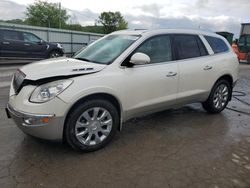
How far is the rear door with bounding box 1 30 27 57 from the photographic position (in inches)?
474

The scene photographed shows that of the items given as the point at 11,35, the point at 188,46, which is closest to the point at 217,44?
the point at 188,46

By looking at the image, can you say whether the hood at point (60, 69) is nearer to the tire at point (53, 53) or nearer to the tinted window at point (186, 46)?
the tinted window at point (186, 46)

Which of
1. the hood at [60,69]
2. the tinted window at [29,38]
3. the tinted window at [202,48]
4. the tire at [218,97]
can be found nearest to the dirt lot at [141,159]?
the tire at [218,97]

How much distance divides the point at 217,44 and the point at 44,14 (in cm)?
5222

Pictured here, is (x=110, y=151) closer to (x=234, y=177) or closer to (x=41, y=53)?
(x=234, y=177)

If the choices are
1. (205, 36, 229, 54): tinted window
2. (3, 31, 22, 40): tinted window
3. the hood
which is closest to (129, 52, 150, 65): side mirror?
the hood

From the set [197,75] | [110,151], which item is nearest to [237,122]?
[197,75]

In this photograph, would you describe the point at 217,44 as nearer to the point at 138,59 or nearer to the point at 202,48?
the point at 202,48

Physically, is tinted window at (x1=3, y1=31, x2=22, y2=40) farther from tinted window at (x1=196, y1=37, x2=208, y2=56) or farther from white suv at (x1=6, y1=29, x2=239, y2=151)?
tinted window at (x1=196, y1=37, x2=208, y2=56)

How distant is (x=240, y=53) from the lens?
61.2 feet

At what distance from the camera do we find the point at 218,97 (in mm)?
5098

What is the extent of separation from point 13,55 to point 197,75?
10856 millimetres

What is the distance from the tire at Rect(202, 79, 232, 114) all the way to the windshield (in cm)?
218

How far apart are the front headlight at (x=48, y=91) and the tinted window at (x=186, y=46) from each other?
2.17 m
